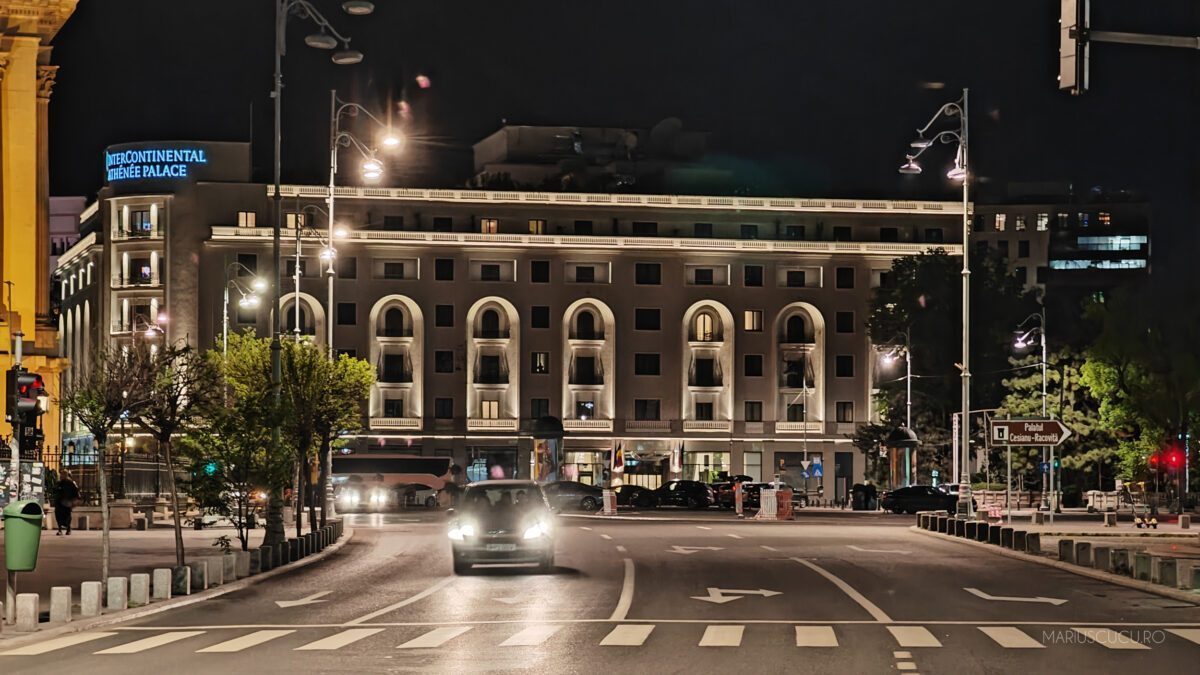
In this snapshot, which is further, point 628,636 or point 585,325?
point 585,325

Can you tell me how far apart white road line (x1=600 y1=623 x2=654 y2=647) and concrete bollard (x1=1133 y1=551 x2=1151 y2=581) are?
1226cm

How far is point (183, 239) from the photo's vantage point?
115812 mm

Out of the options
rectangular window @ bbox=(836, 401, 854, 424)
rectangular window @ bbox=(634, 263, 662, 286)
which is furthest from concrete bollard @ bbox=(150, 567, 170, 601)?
rectangular window @ bbox=(836, 401, 854, 424)

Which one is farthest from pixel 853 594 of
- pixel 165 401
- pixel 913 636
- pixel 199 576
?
pixel 165 401

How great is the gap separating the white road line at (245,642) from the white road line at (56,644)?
5.42ft

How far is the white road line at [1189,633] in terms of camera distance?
19.9 metres

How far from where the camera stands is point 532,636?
2006 cm

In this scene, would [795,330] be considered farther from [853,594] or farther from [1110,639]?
[1110,639]

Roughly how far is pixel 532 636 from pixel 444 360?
314 feet

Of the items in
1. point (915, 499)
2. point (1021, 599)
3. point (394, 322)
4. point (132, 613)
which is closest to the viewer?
point (132, 613)

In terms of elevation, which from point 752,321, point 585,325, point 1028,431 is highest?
point 752,321

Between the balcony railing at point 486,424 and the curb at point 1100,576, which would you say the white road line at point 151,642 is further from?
the balcony railing at point 486,424

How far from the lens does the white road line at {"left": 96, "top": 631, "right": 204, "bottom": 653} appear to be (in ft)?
61.7

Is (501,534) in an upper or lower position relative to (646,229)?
lower
